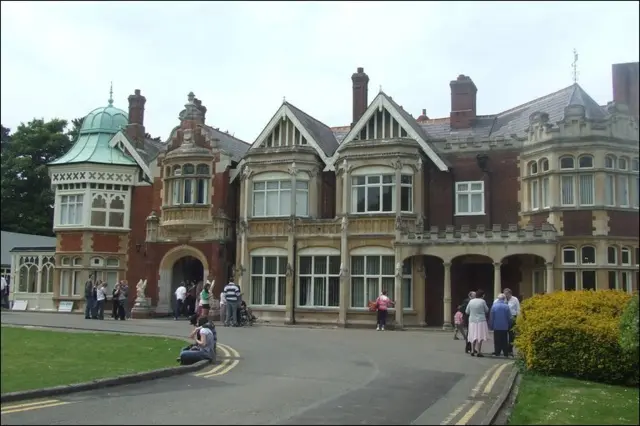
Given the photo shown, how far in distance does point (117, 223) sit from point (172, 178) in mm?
4766

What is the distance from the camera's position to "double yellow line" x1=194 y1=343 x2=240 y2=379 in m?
14.7

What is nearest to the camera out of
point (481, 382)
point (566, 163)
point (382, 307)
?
point (481, 382)

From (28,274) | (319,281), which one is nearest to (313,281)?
(319,281)

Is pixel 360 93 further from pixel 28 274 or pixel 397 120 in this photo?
pixel 28 274

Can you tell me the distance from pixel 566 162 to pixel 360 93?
37.2ft

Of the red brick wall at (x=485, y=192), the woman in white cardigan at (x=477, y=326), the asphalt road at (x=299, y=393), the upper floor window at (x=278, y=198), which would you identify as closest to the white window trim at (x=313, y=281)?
the upper floor window at (x=278, y=198)

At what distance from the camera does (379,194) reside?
32406mm

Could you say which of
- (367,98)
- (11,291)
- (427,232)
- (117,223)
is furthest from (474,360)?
(11,291)

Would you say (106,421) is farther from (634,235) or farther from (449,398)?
(634,235)

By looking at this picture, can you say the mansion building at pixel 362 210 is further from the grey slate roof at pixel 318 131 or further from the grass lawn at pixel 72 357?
the grass lawn at pixel 72 357

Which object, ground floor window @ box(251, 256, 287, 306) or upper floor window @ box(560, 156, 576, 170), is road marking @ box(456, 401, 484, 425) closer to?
upper floor window @ box(560, 156, 576, 170)

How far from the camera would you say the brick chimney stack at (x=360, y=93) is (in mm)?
36406

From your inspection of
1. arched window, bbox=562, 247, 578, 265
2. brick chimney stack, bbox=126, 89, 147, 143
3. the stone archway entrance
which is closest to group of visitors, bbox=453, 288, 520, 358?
arched window, bbox=562, 247, 578, 265

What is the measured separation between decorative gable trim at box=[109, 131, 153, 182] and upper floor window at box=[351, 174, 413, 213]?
39.3 ft
